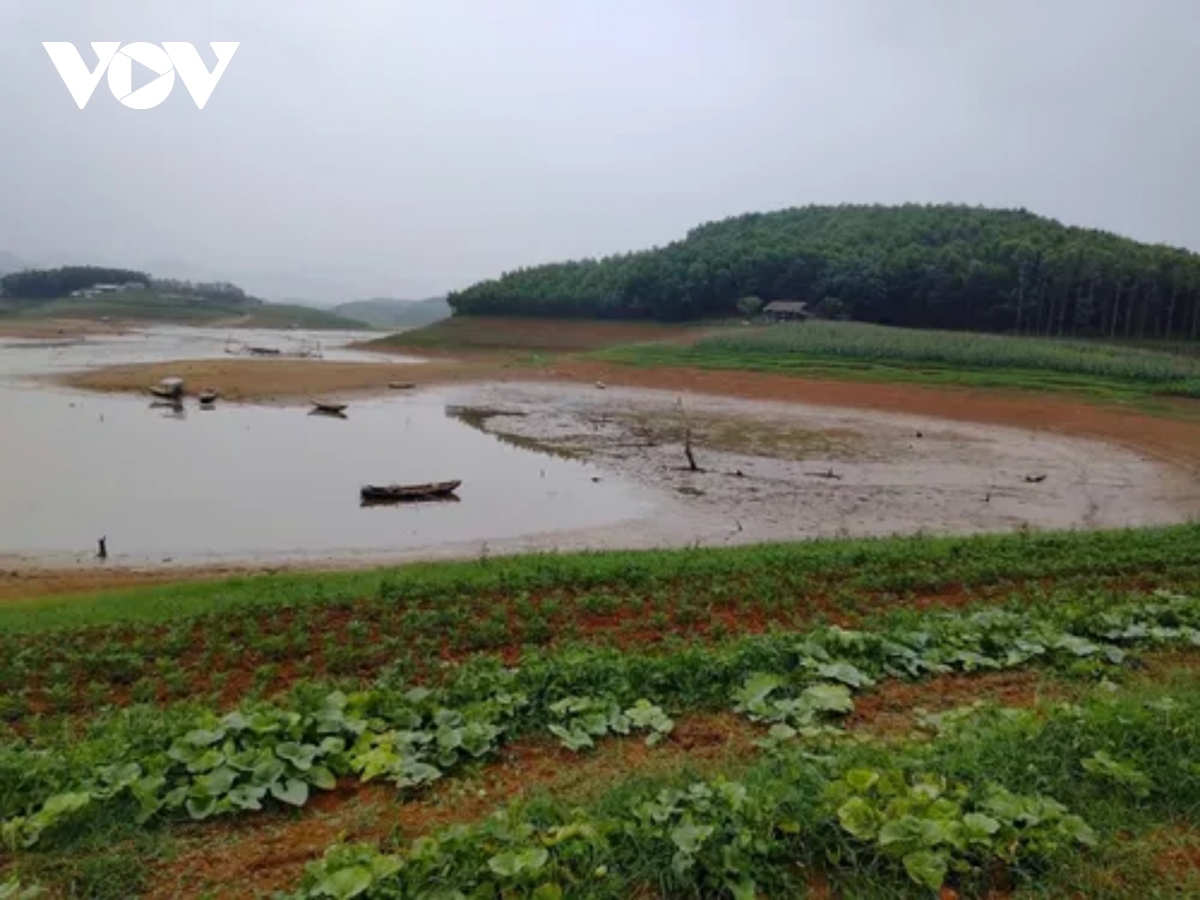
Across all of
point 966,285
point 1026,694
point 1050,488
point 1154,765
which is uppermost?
point 966,285

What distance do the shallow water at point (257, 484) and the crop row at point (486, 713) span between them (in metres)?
10.2

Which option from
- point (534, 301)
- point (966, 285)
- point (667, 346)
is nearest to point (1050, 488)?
point (667, 346)

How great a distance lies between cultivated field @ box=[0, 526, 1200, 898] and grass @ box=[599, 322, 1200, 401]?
38661 millimetres

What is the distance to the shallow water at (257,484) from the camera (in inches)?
665

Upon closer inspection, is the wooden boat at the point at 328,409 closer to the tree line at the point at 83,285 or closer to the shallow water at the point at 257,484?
the shallow water at the point at 257,484

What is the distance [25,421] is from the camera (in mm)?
31328

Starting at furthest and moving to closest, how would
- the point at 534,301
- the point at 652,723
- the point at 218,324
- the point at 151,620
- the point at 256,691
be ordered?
the point at 218,324
the point at 534,301
the point at 151,620
the point at 256,691
the point at 652,723

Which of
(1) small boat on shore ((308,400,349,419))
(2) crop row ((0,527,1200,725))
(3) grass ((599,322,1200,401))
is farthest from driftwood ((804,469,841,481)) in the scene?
(3) grass ((599,322,1200,401))

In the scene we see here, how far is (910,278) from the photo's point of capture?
2886 inches

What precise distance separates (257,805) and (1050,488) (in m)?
24.1

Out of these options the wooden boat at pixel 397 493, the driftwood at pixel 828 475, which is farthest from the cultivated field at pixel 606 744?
the driftwood at pixel 828 475

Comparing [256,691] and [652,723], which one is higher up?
[652,723]

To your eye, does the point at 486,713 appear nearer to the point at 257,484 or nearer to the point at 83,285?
the point at 257,484

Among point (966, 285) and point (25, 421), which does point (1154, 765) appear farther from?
point (966, 285)
